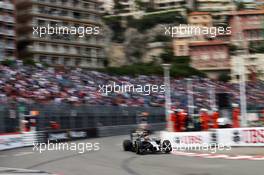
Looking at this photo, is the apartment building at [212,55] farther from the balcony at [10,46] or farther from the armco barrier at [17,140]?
the armco barrier at [17,140]

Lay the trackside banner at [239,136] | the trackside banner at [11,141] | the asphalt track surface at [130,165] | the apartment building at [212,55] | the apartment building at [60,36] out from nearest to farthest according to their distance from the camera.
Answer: the asphalt track surface at [130,165] → the trackside banner at [239,136] → the trackside banner at [11,141] → the apartment building at [60,36] → the apartment building at [212,55]

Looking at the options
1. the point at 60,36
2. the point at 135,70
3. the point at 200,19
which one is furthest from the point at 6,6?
the point at 200,19

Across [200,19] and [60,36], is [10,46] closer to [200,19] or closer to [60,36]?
[60,36]

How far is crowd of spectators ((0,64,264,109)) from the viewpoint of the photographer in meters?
27.8

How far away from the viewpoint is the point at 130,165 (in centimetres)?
1491

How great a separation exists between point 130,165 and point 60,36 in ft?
177

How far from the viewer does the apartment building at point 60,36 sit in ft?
220

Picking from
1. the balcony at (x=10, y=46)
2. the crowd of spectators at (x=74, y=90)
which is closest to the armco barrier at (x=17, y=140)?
the crowd of spectators at (x=74, y=90)

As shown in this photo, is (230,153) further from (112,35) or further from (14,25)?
(112,35)

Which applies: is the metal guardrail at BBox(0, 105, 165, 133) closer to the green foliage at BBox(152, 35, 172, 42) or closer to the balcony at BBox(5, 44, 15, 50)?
the balcony at BBox(5, 44, 15, 50)

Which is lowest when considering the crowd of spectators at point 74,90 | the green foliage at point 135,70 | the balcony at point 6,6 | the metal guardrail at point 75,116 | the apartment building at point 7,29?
the metal guardrail at point 75,116

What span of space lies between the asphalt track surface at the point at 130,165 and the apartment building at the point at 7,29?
4811cm

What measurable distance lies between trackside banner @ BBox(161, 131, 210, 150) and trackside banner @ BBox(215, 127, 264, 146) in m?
0.53

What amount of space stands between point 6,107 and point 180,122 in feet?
25.8
